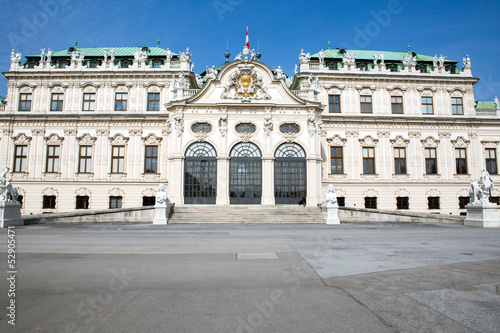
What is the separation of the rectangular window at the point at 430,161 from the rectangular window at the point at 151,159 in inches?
1173

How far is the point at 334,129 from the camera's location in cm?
3759

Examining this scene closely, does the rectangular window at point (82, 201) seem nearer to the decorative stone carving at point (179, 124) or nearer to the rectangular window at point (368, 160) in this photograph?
the decorative stone carving at point (179, 124)

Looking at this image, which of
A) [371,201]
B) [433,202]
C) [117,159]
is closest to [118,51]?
[117,159]

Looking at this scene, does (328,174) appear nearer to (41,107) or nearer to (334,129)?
(334,129)

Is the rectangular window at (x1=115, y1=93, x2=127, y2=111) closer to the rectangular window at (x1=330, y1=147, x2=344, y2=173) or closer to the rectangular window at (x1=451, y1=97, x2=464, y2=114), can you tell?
the rectangular window at (x1=330, y1=147, x2=344, y2=173)

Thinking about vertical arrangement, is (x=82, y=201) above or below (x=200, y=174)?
below

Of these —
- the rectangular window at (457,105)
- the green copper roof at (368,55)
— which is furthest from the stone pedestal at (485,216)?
the green copper roof at (368,55)

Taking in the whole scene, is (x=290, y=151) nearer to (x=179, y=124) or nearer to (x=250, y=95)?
(x=250, y=95)

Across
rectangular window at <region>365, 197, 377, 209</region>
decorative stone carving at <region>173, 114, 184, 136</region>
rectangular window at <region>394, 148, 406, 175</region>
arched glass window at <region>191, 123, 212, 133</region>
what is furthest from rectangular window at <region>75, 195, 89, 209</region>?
rectangular window at <region>394, 148, 406, 175</region>

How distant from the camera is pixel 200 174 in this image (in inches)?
1259

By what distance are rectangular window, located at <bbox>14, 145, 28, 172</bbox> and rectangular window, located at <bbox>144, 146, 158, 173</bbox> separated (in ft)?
42.7

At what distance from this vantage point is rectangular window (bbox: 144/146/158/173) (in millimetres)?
36781

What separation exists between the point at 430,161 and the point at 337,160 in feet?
34.5

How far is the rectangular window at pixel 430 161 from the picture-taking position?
3784 cm
